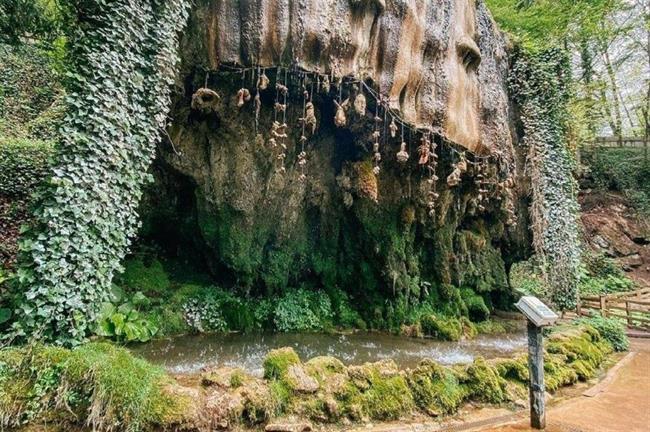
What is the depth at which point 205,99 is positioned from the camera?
19.8 feet

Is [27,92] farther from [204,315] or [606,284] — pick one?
→ [606,284]

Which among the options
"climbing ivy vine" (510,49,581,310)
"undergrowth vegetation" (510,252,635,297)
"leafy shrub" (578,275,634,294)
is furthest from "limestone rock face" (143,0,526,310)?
"leafy shrub" (578,275,634,294)

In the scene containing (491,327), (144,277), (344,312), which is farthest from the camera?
(491,327)

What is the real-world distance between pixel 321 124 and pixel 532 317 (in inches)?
199

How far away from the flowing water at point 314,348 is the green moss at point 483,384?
1.58 m

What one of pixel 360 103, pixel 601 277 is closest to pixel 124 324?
pixel 360 103

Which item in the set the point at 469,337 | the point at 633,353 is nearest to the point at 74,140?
the point at 469,337

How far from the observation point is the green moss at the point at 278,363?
3.90 metres

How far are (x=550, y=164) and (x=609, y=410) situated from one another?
6962mm

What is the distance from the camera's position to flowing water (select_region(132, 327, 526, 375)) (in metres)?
5.88

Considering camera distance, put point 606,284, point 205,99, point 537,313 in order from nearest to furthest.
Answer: point 537,313, point 205,99, point 606,284

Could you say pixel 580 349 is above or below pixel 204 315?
below

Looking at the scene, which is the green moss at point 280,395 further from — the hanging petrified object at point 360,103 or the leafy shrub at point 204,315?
the leafy shrub at point 204,315

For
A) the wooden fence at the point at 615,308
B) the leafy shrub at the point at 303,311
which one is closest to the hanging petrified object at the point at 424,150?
the leafy shrub at the point at 303,311
